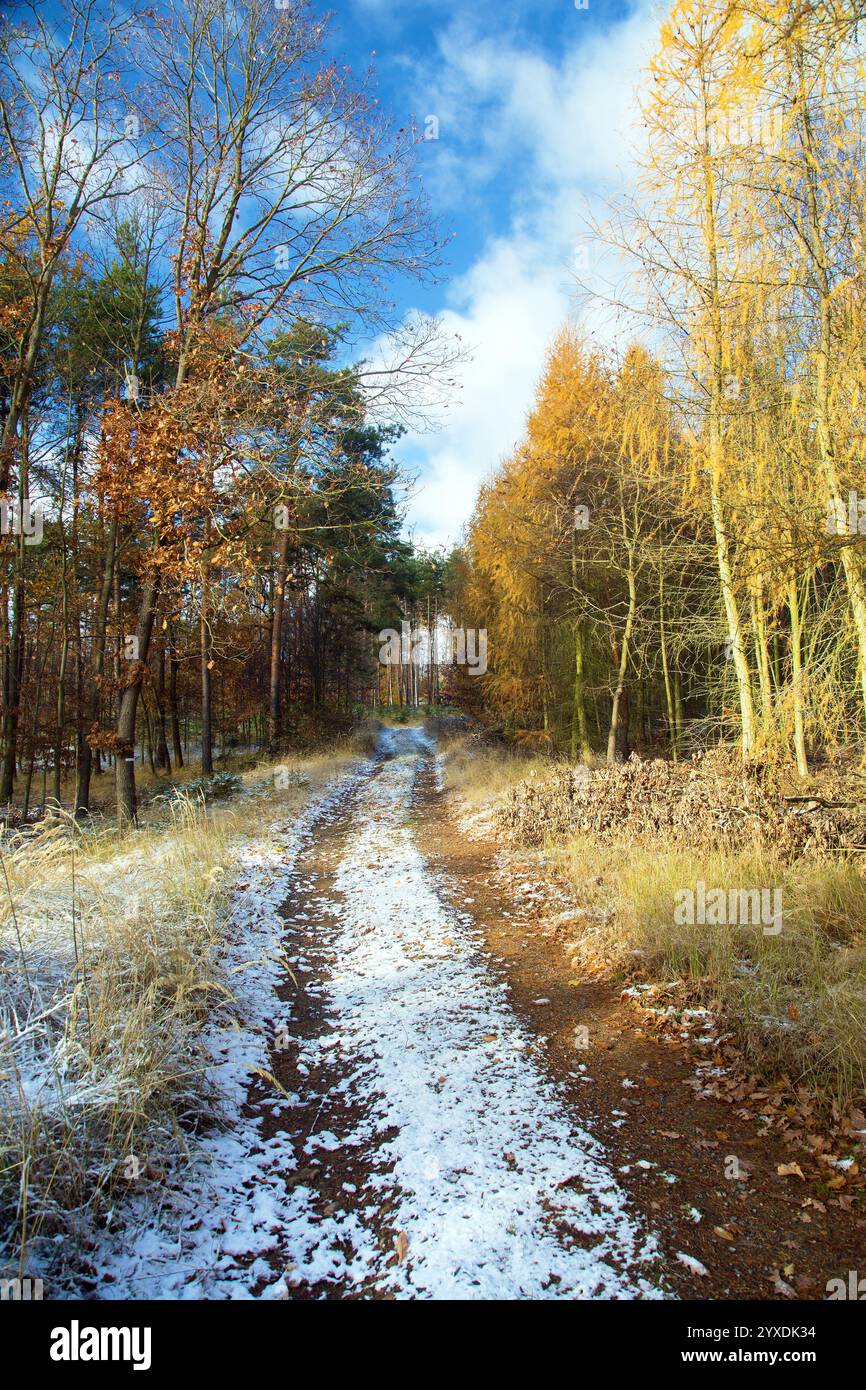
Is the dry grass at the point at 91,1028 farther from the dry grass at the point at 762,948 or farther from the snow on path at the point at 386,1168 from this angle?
the dry grass at the point at 762,948

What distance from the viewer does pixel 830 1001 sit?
3873 millimetres

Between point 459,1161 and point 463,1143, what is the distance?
0.42 ft

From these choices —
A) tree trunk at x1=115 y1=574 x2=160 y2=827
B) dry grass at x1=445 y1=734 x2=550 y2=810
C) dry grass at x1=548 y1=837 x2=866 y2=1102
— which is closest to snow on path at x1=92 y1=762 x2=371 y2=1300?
dry grass at x1=548 y1=837 x2=866 y2=1102

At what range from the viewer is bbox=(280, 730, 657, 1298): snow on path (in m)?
2.48

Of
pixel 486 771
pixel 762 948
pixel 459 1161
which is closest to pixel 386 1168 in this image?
pixel 459 1161

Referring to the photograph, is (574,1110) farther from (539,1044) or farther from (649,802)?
(649,802)

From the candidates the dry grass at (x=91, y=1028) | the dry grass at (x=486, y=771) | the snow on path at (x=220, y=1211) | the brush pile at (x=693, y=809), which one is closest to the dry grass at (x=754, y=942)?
the brush pile at (x=693, y=809)

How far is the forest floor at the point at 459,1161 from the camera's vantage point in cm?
247

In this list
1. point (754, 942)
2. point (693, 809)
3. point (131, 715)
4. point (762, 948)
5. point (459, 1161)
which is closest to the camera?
point (459, 1161)

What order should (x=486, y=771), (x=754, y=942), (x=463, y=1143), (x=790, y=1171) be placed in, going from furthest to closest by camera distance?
(x=486, y=771), (x=754, y=942), (x=463, y=1143), (x=790, y=1171)

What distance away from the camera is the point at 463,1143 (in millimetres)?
3205

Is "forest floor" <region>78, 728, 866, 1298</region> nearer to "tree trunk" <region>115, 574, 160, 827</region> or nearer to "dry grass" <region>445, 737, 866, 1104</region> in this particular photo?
"dry grass" <region>445, 737, 866, 1104</region>

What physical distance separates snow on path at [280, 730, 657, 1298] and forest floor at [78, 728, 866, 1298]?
10mm

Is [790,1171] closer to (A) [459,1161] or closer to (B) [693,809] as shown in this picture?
(A) [459,1161]
